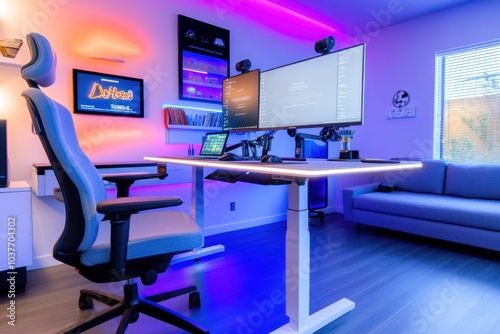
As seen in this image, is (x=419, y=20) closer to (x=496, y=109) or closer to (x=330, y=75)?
(x=496, y=109)

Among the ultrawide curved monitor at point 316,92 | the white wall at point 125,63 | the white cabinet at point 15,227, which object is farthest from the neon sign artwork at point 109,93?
the ultrawide curved monitor at point 316,92

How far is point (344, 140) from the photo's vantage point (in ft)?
5.50

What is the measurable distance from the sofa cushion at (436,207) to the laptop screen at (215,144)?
210 cm

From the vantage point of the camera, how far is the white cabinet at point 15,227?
1.85 metres

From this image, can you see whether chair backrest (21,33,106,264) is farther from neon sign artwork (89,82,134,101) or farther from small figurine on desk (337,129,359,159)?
neon sign artwork (89,82,134,101)

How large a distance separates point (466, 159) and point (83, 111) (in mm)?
4183

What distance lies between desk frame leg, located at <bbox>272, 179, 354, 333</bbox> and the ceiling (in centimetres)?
294

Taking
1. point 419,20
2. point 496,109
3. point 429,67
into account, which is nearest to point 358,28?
point 419,20

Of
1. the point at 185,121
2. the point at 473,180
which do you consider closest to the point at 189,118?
the point at 185,121

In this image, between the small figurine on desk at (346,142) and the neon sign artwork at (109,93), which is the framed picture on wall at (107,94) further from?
the small figurine on desk at (346,142)

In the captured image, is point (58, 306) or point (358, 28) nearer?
point (58, 306)

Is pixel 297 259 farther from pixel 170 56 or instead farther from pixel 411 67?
pixel 411 67

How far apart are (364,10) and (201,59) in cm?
213

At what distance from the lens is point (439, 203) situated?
2867mm
